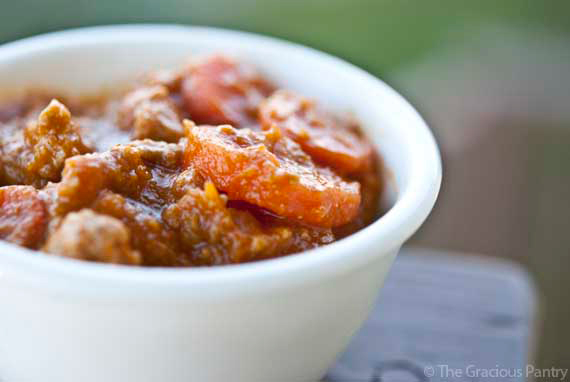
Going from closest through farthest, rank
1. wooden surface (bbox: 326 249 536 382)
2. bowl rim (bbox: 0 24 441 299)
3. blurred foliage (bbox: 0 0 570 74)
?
1. bowl rim (bbox: 0 24 441 299)
2. wooden surface (bbox: 326 249 536 382)
3. blurred foliage (bbox: 0 0 570 74)

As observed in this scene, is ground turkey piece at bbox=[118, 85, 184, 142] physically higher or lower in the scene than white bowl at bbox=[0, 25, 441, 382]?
higher

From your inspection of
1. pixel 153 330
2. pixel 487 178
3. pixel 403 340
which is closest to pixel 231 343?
pixel 153 330

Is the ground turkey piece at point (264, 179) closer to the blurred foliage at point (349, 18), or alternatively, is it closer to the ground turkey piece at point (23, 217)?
the ground turkey piece at point (23, 217)

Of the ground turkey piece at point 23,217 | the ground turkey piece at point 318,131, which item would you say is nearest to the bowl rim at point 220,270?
the ground turkey piece at point 23,217

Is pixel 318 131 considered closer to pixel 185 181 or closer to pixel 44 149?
pixel 185 181

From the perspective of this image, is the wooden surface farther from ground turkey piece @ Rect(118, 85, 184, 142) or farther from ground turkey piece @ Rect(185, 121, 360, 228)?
ground turkey piece @ Rect(118, 85, 184, 142)

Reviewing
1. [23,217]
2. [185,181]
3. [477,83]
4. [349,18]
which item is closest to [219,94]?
[185,181]

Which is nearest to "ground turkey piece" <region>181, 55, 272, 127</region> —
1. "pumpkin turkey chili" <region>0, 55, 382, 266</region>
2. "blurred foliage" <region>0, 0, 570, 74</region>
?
"pumpkin turkey chili" <region>0, 55, 382, 266</region>

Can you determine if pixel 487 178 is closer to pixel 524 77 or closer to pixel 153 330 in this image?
pixel 524 77
